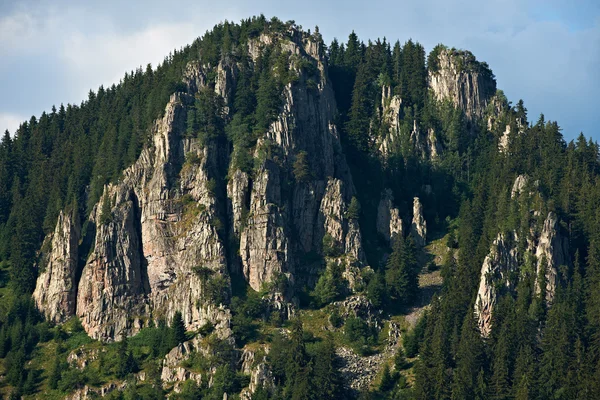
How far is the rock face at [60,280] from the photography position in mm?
194250

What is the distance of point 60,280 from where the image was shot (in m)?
195

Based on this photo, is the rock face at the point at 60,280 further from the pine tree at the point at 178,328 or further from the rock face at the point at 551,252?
the rock face at the point at 551,252

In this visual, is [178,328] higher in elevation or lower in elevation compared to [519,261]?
lower

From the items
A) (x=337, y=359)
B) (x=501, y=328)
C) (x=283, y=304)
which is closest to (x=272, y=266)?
(x=283, y=304)

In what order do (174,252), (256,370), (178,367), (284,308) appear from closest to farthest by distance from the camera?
(256,370)
(178,367)
(284,308)
(174,252)

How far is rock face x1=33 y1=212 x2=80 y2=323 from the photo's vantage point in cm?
19425

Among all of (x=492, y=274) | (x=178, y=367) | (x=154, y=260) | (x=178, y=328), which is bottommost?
(x=178, y=367)

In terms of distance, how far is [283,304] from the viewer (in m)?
188

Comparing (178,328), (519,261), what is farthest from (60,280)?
(519,261)

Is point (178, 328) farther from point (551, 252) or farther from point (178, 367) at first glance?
point (551, 252)

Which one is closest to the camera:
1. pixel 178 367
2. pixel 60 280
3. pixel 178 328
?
pixel 178 367

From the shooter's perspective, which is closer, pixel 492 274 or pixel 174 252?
pixel 492 274

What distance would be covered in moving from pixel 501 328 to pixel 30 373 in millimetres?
68191

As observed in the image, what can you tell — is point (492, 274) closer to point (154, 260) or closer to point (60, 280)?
point (154, 260)
